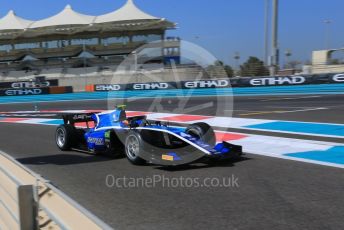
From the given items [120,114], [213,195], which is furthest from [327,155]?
[120,114]

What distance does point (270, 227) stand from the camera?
4.05 meters

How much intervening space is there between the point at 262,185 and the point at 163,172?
1.63 metres

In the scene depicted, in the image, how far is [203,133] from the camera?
7.15 m

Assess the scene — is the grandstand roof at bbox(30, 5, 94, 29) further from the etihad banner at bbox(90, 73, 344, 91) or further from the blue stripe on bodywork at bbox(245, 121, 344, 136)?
the blue stripe on bodywork at bbox(245, 121, 344, 136)

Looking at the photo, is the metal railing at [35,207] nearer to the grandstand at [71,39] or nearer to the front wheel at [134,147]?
the front wheel at [134,147]

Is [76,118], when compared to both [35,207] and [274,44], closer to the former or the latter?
[35,207]

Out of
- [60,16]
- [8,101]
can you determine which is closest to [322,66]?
[8,101]

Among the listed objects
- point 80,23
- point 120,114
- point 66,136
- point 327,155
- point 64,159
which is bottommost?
point 64,159

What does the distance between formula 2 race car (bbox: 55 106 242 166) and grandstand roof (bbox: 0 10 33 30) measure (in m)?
66.1

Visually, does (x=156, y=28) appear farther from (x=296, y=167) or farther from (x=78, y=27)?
(x=296, y=167)

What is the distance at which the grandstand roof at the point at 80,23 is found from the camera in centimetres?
6391

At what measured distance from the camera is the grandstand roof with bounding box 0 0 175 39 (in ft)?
210

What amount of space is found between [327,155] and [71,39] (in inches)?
2592

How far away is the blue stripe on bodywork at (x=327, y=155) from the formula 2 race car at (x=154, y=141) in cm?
120
